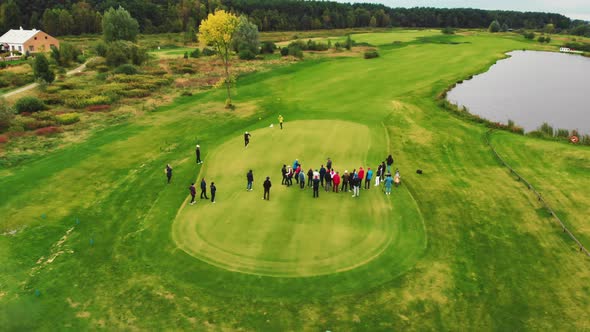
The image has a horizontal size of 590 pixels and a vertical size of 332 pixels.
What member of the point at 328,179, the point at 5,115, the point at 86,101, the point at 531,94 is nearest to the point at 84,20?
the point at 86,101

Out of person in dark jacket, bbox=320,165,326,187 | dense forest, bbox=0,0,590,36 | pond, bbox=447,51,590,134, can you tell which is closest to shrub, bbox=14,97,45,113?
person in dark jacket, bbox=320,165,326,187

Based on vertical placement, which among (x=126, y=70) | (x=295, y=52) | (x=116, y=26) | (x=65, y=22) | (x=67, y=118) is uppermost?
(x=65, y=22)

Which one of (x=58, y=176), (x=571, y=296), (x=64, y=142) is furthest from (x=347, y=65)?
(x=571, y=296)

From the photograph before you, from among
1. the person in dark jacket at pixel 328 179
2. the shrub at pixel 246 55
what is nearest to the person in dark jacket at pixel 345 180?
the person in dark jacket at pixel 328 179

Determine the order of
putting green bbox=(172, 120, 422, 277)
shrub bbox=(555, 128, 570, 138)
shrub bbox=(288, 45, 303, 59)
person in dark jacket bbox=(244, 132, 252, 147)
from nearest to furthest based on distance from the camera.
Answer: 1. putting green bbox=(172, 120, 422, 277)
2. person in dark jacket bbox=(244, 132, 252, 147)
3. shrub bbox=(555, 128, 570, 138)
4. shrub bbox=(288, 45, 303, 59)

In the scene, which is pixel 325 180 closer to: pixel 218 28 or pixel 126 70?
pixel 218 28

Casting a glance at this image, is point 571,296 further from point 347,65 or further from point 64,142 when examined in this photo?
point 347,65

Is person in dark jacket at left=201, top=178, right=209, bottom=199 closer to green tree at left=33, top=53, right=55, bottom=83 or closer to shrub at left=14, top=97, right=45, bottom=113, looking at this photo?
Answer: shrub at left=14, top=97, right=45, bottom=113
